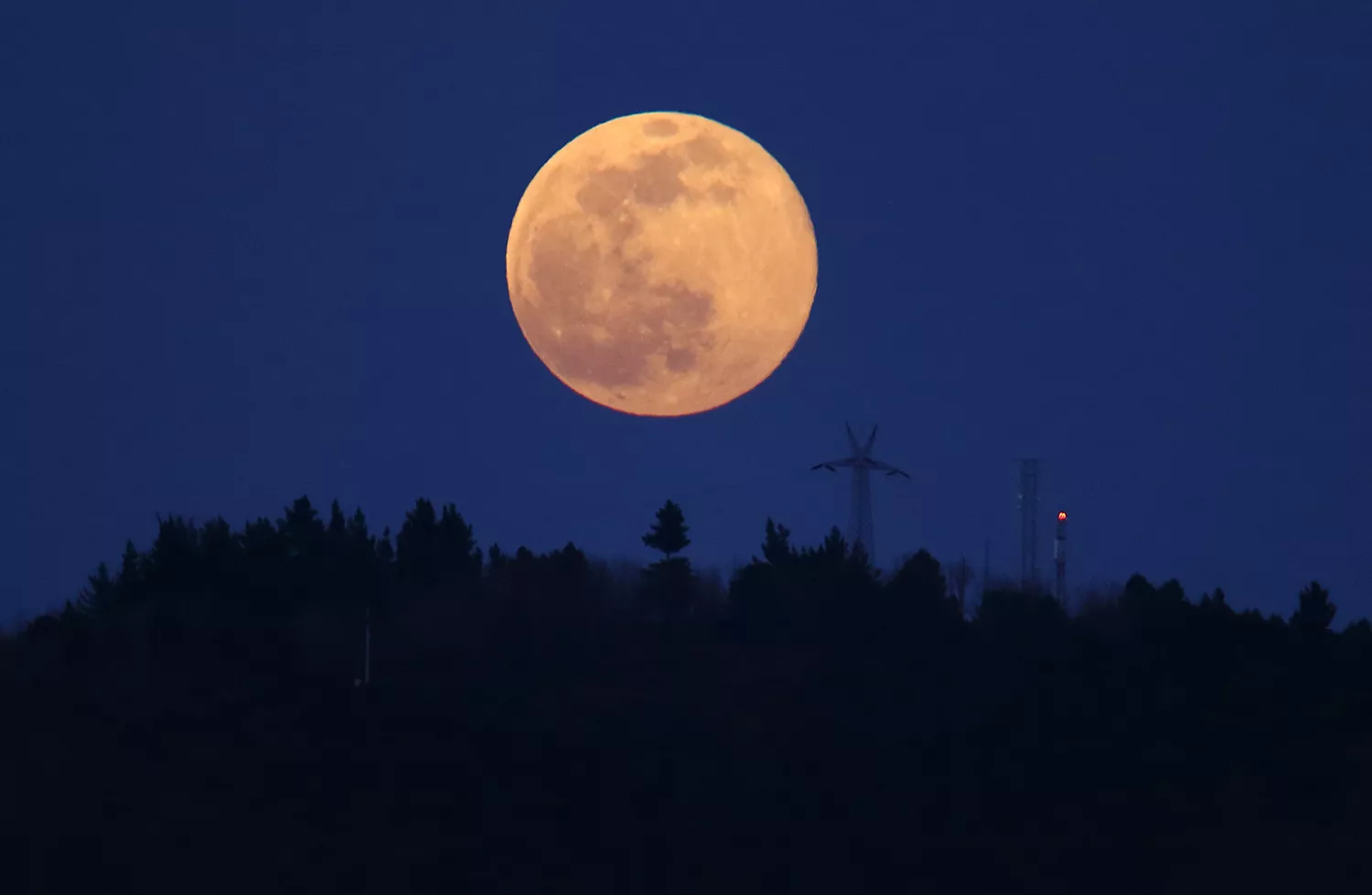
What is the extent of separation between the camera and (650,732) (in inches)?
2977

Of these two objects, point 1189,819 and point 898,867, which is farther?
point 1189,819

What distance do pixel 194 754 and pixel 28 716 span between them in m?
7.75

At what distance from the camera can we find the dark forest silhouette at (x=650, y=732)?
210 feet

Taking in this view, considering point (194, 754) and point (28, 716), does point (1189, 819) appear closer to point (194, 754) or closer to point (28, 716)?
point (194, 754)

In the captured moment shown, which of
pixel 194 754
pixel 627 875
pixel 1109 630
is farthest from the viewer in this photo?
pixel 1109 630

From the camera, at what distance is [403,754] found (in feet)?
234

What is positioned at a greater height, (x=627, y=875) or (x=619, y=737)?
(x=619, y=737)

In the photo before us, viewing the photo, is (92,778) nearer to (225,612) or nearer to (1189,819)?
(225,612)

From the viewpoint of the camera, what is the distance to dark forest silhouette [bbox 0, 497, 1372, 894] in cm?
6388

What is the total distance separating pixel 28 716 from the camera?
7219 cm

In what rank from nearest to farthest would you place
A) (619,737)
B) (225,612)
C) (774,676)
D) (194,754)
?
(194,754), (619,737), (774,676), (225,612)

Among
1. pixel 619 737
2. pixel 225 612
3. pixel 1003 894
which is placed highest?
pixel 225 612

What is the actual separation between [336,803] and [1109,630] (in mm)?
45195

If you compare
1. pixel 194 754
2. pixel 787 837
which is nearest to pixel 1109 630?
pixel 787 837
